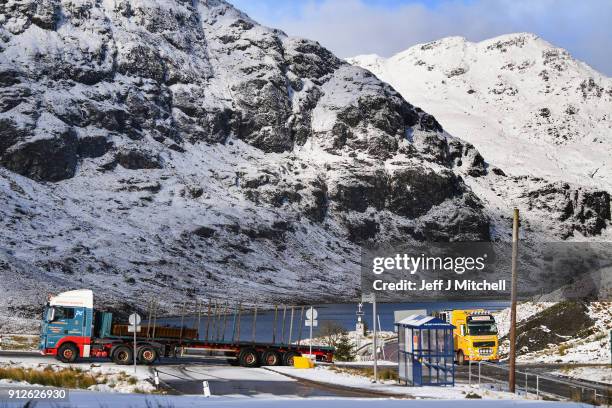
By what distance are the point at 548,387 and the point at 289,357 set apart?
1646 cm

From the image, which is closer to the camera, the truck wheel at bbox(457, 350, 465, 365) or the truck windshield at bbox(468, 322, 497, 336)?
the truck windshield at bbox(468, 322, 497, 336)

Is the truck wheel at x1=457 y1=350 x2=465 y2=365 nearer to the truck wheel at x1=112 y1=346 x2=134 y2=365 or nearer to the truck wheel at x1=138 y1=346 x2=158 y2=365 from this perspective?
the truck wheel at x1=138 y1=346 x2=158 y2=365

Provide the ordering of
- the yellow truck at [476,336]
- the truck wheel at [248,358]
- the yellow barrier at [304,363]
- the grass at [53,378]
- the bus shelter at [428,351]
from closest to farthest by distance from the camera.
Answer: the grass at [53,378], the bus shelter at [428,351], the yellow barrier at [304,363], the truck wheel at [248,358], the yellow truck at [476,336]

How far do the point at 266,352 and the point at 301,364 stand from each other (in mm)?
2795

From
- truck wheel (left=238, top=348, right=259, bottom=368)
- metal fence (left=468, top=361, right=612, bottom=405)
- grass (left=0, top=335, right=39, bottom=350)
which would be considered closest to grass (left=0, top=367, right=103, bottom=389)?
truck wheel (left=238, top=348, right=259, bottom=368)

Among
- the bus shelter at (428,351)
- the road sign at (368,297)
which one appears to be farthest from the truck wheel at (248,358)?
the bus shelter at (428,351)

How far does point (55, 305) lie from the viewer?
45.1 metres

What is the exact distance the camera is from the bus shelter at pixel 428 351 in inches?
1325

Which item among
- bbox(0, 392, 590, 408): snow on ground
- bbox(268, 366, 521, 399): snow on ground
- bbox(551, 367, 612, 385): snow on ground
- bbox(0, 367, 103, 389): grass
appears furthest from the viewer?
bbox(551, 367, 612, 385): snow on ground

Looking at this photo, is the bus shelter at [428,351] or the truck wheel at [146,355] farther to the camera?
the truck wheel at [146,355]

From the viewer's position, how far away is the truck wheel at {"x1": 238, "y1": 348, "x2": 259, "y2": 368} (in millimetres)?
46312

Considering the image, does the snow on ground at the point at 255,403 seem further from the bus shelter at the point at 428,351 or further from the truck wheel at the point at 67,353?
the truck wheel at the point at 67,353

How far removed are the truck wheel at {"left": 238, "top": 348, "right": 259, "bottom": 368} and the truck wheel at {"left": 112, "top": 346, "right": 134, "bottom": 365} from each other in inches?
254

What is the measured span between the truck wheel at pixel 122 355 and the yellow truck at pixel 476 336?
68.6 ft
